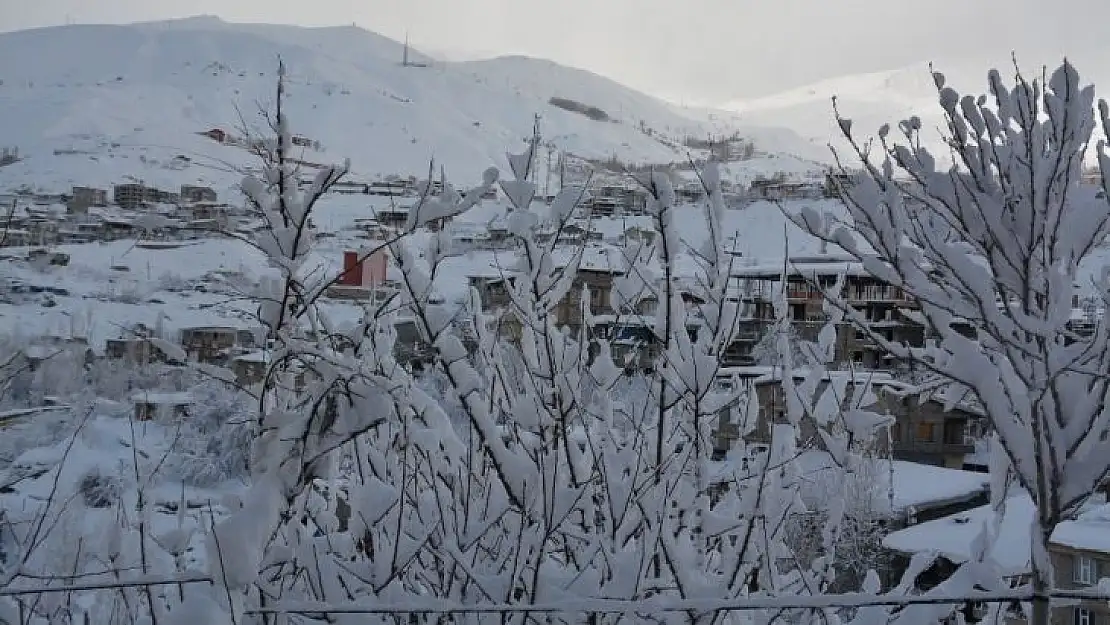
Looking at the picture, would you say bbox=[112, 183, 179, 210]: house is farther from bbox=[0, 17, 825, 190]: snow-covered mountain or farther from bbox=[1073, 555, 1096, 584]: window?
bbox=[1073, 555, 1096, 584]: window

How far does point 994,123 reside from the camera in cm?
119

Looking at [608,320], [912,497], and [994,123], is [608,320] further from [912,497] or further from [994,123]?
[912,497]

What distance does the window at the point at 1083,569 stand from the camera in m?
7.28

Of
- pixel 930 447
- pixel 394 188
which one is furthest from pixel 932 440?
pixel 394 188

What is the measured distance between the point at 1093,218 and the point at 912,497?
38.0 ft

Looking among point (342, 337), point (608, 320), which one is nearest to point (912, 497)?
point (608, 320)

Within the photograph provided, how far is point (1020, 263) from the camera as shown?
1.12 m

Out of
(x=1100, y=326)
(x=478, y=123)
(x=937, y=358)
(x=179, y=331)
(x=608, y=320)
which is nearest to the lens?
(x=1100, y=326)

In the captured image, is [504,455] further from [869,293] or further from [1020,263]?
[869,293]

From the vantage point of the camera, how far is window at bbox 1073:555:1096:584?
7.28 m

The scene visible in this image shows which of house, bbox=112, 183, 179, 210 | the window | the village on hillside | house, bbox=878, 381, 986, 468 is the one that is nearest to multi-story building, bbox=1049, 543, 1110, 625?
the window

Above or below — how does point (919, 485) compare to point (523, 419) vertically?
below

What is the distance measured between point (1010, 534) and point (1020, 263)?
7.39 m

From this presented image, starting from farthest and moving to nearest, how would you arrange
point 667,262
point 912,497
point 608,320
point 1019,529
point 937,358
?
point 912,497 < point 1019,529 < point 608,320 < point 667,262 < point 937,358
